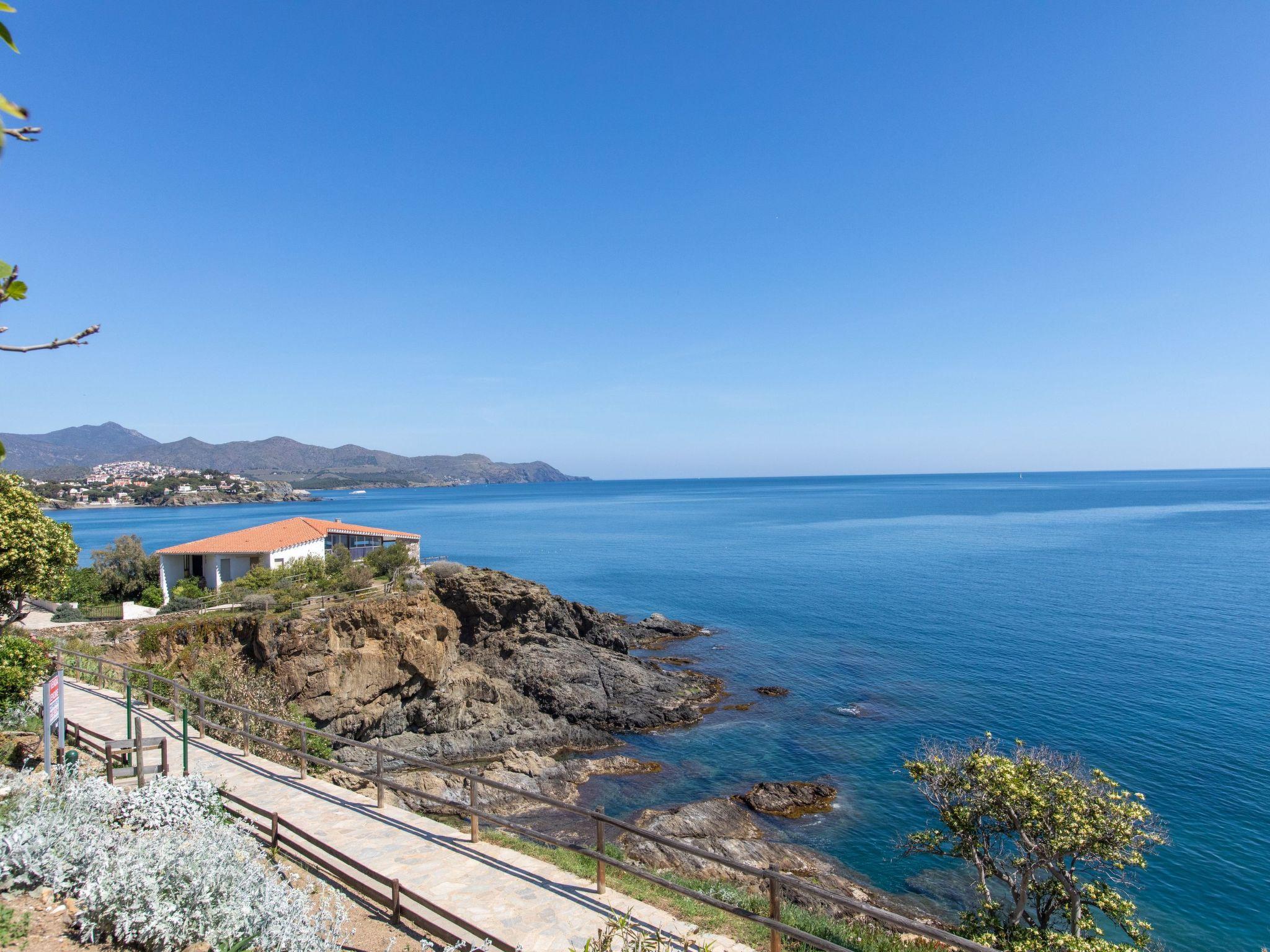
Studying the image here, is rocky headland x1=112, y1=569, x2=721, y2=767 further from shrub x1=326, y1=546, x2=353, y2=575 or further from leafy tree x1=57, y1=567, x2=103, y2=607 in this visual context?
leafy tree x1=57, y1=567, x2=103, y2=607

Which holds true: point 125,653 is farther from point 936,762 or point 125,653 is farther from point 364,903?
point 936,762

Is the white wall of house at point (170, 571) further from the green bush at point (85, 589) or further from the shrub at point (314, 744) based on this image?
the shrub at point (314, 744)

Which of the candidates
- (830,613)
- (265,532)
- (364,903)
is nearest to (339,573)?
(265,532)

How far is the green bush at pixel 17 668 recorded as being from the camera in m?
12.9

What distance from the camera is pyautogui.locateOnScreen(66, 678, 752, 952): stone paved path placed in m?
8.09

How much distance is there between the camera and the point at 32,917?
7277 mm

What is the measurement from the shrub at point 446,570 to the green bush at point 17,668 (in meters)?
22.7

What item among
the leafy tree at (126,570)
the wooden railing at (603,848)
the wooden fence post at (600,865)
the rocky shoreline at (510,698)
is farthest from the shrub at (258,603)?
the wooden fence post at (600,865)

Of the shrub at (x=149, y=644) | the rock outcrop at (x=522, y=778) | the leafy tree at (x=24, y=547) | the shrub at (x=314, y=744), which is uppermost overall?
the leafy tree at (x=24, y=547)

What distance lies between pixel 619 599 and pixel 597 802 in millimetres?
33467

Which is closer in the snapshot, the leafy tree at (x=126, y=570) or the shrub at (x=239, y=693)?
the shrub at (x=239, y=693)

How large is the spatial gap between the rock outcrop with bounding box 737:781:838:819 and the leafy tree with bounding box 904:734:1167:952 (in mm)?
9196

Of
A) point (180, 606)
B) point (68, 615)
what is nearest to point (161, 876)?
point (180, 606)

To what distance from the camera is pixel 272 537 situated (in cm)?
3966
